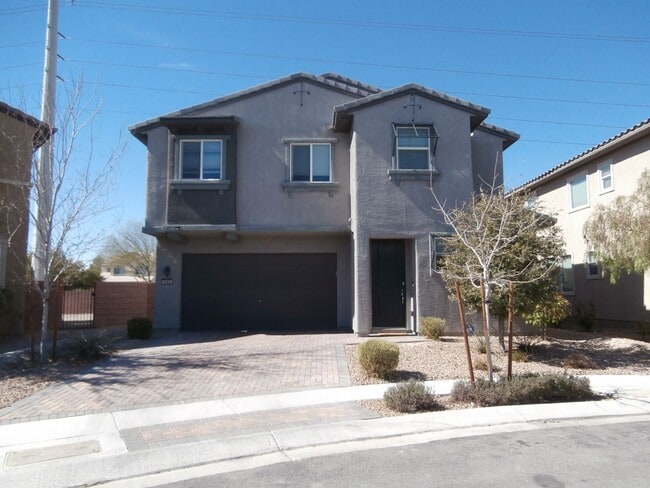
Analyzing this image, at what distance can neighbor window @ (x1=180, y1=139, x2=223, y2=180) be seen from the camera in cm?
1611

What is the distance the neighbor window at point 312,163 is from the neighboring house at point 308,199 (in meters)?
0.04

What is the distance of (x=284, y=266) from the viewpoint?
16.7 metres

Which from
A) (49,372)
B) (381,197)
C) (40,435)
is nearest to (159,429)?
(40,435)

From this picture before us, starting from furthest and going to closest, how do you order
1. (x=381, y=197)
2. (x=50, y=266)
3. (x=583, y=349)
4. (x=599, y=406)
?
1. (x=381, y=197)
2. (x=583, y=349)
3. (x=50, y=266)
4. (x=599, y=406)

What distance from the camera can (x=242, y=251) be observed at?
16.8 meters

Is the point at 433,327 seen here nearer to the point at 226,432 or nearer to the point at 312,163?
the point at 312,163

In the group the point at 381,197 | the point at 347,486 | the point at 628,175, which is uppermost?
the point at 628,175

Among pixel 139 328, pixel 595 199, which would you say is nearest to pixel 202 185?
pixel 139 328

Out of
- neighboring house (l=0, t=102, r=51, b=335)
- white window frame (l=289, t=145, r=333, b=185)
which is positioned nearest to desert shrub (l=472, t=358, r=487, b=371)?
white window frame (l=289, t=145, r=333, b=185)

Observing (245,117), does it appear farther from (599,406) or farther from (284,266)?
(599,406)

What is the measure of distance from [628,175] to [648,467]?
542 inches

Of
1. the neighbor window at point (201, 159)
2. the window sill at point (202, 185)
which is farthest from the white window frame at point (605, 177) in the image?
the neighbor window at point (201, 159)

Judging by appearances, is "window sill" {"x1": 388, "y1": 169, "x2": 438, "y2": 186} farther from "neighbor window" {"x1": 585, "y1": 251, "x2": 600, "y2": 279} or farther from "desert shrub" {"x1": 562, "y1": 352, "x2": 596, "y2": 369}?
"neighbor window" {"x1": 585, "y1": 251, "x2": 600, "y2": 279}

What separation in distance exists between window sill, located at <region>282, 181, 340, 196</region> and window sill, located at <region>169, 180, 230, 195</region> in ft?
5.92
